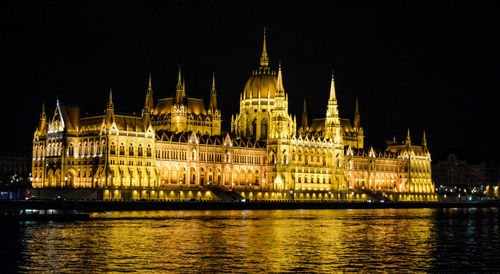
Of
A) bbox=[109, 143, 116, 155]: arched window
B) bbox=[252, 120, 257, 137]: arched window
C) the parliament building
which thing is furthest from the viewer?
bbox=[252, 120, 257, 137]: arched window

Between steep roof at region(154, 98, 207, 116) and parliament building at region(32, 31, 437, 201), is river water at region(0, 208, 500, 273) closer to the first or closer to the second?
parliament building at region(32, 31, 437, 201)

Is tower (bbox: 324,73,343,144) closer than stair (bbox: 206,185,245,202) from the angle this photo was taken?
No

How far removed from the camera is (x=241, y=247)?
62250mm

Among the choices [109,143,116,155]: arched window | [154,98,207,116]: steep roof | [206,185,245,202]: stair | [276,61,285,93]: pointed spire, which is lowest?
[206,185,245,202]: stair

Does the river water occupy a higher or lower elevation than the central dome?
lower

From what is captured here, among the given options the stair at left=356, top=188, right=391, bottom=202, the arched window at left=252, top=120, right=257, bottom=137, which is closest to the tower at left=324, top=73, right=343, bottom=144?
the stair at left=356, top=188, right=391, bottom=202

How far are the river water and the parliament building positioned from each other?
4637 centimetres

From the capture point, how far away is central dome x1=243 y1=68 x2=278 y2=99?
565 ft

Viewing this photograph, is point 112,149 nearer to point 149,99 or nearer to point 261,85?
point 149,99

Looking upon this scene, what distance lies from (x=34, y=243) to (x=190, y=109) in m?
102

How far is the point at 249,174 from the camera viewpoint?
6309 inches

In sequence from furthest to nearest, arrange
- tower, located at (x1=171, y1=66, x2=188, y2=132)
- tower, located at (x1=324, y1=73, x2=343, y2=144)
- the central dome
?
tower, located at (x1=324, y1=73, x2=343, y2=144), the central dome, tower, located at (x1=171, y1=66, x2=188, y2=132)

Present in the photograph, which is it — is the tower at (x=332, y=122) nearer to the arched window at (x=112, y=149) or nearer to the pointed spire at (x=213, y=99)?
the pointed spire at (x=213, y=99)

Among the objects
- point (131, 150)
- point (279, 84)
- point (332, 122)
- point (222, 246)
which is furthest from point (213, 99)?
point (222, 246)
